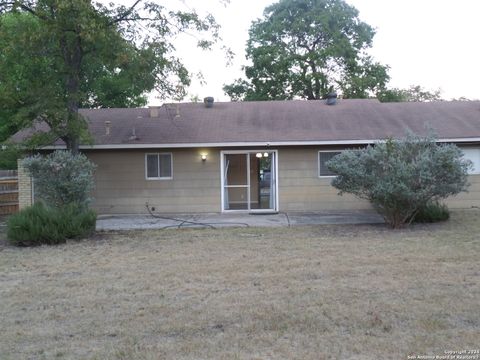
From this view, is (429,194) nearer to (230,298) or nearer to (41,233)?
(230,298)

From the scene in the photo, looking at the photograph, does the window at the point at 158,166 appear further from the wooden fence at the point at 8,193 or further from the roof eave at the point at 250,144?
the wooden fence at the point at 8,193

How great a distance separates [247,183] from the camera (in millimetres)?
16969

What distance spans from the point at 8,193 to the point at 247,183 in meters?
8.50

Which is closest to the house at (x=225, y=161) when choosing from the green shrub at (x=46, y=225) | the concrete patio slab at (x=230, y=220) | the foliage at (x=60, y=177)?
the concrete patio slab at (x=230, y=220)

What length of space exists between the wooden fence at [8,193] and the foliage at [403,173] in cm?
1184

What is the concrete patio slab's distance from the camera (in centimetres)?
1344

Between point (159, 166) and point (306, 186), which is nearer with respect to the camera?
point (306, 186)

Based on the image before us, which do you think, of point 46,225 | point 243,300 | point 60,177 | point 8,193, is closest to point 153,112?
point 8,193

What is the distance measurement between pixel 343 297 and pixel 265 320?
1247 millimetres

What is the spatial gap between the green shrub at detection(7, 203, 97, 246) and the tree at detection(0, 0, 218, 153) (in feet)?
8.64

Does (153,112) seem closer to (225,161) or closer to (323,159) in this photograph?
(225,161)

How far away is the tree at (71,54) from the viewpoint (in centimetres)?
1245

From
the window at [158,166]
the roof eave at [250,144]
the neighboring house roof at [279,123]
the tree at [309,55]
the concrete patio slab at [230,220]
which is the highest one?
the tree at [309,55]

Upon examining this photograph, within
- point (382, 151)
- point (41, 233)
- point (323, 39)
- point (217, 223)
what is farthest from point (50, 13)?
point (323, 39)
